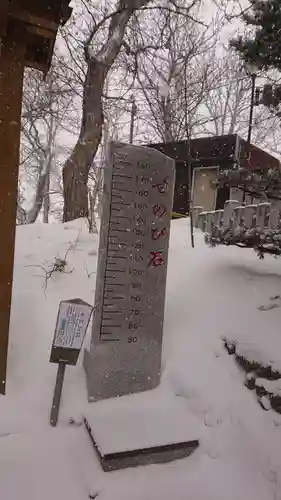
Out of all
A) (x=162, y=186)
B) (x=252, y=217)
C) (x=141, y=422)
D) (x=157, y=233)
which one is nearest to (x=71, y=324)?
(x=141, y=422)

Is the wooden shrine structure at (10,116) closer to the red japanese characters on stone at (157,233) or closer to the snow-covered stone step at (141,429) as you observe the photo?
the snow-covered stone step at (141,429)

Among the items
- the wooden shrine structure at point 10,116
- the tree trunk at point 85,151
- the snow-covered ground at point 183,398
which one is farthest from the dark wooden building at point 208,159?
the wooden shrine structure at point 10,116

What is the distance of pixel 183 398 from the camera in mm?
3043

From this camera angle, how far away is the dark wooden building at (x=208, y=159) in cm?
1172

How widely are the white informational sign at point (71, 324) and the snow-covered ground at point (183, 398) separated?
59cm

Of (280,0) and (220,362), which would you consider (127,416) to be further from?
(280,0)

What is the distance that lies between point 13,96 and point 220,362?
106 inches

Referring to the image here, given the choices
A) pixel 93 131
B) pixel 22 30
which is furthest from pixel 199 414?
pixel 93 131

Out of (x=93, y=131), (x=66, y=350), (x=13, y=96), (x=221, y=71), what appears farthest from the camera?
(x=221, y=71)

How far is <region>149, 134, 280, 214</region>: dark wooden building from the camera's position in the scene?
1172cm

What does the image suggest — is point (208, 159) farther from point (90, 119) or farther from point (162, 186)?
point (162, 186)

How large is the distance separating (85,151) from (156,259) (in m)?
5.48

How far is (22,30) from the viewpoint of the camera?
308 centimetres

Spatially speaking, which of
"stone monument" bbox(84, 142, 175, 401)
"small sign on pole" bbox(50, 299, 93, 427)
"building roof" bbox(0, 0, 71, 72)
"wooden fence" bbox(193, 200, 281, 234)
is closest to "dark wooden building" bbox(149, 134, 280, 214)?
"wooden fence" bbox(193, 200, 281, 234)
